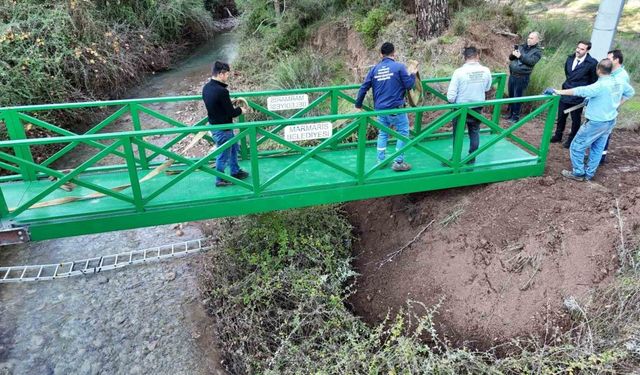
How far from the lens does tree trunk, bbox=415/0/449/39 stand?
33.6ft

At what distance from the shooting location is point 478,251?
5789 millimetres

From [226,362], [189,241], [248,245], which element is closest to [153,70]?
[189,241]

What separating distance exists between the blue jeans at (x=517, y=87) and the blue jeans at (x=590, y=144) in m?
1.94

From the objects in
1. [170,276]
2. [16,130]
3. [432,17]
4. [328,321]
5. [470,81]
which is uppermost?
[432,17]

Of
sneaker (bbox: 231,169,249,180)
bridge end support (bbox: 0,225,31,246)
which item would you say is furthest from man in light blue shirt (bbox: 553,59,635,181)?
bridge end support (bbox: 0,225,31,246)

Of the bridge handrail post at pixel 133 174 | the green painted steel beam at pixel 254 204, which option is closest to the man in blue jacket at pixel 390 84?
the green painted steel beam at pixel 254 204

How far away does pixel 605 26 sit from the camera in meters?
6.75

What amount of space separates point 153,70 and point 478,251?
40.6 feet

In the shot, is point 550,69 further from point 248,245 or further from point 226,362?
point 226,362

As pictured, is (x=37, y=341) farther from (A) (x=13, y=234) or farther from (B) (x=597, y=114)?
(B) (x=597, y=114)

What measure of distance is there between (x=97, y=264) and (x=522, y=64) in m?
7.26

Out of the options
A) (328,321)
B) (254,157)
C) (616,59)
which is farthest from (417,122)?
(328,321)

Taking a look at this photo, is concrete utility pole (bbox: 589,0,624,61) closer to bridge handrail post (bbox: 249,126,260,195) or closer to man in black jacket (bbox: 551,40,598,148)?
man in black jacket (bbox: 551,40,598,148)

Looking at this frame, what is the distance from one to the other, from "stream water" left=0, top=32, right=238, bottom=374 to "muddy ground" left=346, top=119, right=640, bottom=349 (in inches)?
89.8
